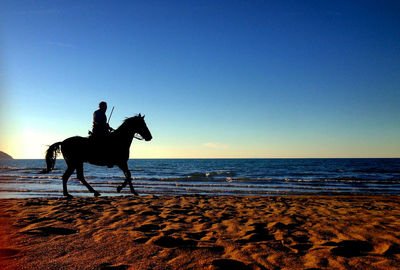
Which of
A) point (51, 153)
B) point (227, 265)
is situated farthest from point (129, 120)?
point (227, 265)

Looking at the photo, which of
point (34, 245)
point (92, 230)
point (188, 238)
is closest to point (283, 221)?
point (188, 238)

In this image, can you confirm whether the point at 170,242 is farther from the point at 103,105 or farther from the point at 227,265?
the point at 103,105

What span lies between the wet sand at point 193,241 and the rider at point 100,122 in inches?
154

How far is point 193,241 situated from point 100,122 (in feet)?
23.3

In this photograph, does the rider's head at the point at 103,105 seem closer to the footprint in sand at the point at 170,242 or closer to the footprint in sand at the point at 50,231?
the footprint in sand at the point at 50,231

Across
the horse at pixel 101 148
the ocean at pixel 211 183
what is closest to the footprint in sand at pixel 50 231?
the horse at pixel 101 148

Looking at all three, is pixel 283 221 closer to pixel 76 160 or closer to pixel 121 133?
pixel 121 133

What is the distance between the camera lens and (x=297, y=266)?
296 centimetres

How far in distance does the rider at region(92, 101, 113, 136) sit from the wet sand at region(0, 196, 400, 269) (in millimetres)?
3921

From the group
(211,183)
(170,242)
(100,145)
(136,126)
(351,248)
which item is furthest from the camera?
(211,183)

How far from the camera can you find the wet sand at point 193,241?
9.89 ft

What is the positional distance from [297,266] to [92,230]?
140 inches

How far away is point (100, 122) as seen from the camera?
9367 millimetres

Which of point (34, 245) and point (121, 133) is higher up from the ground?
point (121, 133)
